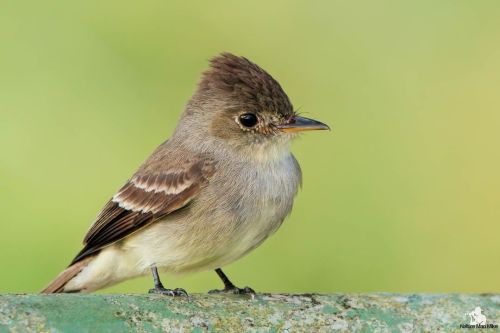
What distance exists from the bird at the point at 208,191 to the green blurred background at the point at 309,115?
805 mm

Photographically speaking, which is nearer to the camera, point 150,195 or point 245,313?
point 245,313

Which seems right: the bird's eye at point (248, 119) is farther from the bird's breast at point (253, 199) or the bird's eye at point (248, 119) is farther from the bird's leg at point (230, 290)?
the bird's leg at point (230, 290)

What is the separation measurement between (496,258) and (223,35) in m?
2.26

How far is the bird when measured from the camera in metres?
4.86

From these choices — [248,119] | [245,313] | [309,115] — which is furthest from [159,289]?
[309,115]

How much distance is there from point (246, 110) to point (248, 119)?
0.04m

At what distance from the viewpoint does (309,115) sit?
6.55 m

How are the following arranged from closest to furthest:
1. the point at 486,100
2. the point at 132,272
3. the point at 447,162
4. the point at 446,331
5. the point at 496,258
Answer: the point at 446,331 → the point at 132,272 → the point at 496,258 → the point at 447,162 → the point at 486,100

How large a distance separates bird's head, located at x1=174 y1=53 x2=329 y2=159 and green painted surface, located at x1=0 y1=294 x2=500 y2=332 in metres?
1.06

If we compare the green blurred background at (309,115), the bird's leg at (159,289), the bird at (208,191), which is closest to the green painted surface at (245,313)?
the bird's leg at (159,289)

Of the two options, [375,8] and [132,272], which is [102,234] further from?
[375,8]

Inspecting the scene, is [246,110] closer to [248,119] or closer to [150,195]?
[248,119]

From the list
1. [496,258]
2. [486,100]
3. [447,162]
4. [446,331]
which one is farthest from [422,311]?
[486,100]

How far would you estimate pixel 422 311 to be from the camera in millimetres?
3996
